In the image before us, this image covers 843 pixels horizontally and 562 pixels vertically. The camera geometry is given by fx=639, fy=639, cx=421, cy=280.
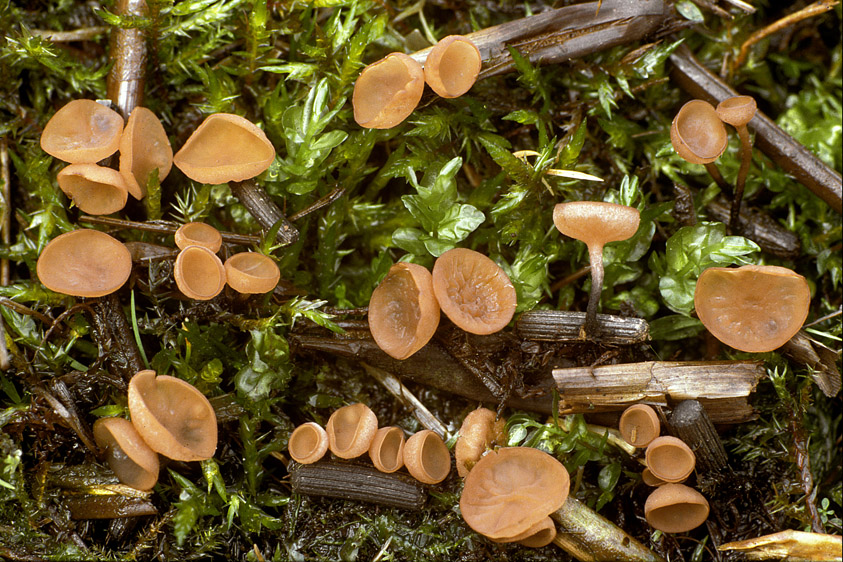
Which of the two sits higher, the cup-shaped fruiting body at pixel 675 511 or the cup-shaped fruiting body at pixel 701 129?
the cup-shaped fruiting body at pixel 701 129

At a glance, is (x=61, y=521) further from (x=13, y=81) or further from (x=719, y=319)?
(x=719, y=319)

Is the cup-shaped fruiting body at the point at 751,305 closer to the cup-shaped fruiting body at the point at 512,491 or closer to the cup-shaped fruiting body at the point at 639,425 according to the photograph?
the cup-shaped fruiting body at the point at 639,425

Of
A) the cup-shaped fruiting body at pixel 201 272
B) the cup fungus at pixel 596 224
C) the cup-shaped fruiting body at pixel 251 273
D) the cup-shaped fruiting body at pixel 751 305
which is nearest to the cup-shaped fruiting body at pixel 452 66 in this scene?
the cup fungus at pixel 596 224

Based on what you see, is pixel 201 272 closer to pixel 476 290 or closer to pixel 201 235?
pixel 201 235

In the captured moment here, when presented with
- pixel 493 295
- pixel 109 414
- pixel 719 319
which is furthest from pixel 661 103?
pixel 109 414

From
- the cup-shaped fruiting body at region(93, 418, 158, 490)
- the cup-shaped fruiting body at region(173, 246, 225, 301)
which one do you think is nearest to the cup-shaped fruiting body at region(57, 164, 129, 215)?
the cup-shaped fruiting body at region(173, 246, 225, 301)
